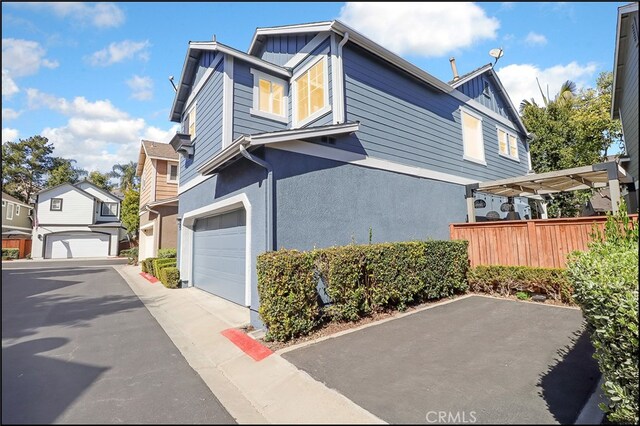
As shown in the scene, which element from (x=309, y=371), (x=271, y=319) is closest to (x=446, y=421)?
(x=309, y=371)

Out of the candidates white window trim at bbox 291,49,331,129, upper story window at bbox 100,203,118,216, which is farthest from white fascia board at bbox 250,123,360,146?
upper story window at bbox 100,203,118,216

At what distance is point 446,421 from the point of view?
115 inches

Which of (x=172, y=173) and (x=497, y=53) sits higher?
(x=497, y=53)

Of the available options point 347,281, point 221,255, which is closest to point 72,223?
point 221,255

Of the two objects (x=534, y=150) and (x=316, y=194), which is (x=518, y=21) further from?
(x=534, y=150)

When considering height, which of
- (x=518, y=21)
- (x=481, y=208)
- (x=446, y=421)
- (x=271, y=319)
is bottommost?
(x=446, y=421)

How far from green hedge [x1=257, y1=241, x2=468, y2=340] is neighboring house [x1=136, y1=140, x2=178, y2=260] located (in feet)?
31.4

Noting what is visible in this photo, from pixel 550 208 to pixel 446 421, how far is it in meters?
18.0

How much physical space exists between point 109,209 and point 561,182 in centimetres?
3397

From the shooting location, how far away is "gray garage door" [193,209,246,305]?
24.4 ft

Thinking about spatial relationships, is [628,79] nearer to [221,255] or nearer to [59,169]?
[221,255]

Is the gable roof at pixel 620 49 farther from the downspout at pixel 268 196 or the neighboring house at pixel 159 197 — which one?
the neighboring house at pixel 159 197

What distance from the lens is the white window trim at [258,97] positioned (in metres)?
8.21

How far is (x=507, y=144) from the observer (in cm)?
1393
